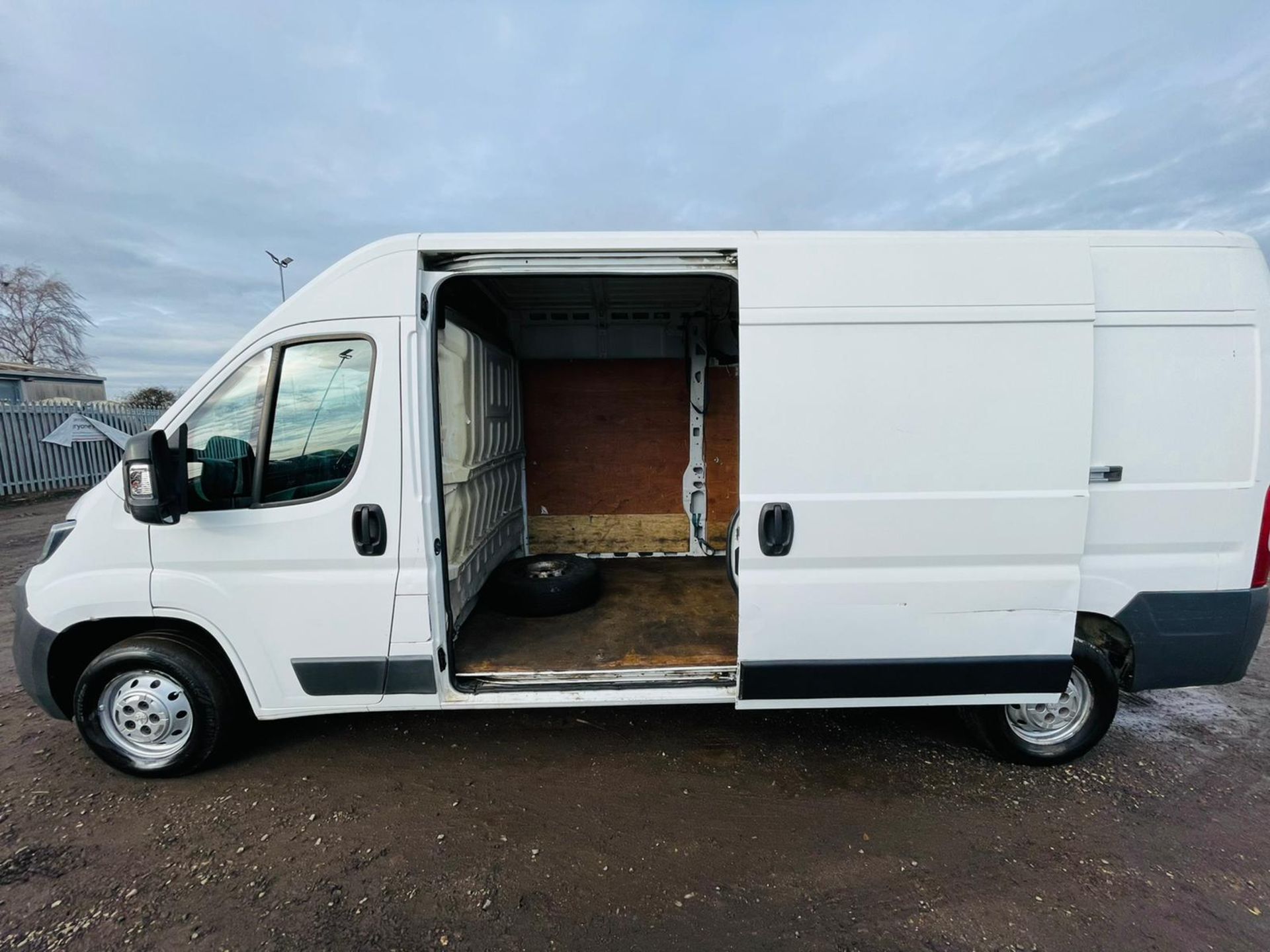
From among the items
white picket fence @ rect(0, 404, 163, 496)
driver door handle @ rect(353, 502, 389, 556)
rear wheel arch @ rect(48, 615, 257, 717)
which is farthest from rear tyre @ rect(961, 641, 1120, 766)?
white picket fence @ rect(0, 404, 163, 496)

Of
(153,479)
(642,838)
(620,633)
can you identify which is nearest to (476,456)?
(620,633)

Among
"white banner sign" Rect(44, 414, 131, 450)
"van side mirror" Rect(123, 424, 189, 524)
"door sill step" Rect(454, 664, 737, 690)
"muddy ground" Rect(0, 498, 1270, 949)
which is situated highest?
"white banner sign" Rect(44, 414, 131, 450)

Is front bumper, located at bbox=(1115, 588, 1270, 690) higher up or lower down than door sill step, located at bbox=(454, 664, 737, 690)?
higher up

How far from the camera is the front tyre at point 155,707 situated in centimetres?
266

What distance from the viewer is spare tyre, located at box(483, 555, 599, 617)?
3.75 m

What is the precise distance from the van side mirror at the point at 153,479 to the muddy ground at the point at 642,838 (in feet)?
4.56

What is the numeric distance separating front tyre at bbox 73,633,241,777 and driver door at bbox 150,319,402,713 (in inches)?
8.7

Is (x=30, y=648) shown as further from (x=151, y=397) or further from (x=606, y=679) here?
(x=151, y=397)

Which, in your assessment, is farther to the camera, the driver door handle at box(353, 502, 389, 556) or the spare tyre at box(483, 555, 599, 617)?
the spare tyre at box(483, 555, 599, 617)

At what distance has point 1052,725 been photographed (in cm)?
288

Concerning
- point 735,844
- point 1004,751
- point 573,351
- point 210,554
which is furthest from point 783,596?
point 573,351

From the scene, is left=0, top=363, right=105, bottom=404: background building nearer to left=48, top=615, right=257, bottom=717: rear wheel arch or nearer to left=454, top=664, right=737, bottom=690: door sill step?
left=48, top=615, right=257, bottom=717: rear wheel arch

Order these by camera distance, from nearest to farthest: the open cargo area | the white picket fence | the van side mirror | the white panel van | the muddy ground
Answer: the muddy ground < the van side mirror < the white panel van < the open cargo area < the white picket fence

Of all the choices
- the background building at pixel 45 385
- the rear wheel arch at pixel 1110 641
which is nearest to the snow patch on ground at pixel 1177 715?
the rear wheel arch at pixel 1110 641
